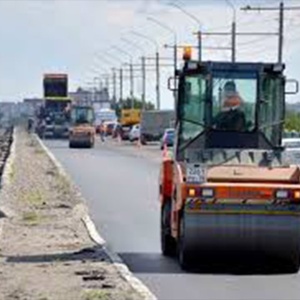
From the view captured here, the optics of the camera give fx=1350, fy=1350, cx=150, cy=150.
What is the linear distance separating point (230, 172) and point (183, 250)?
4.38ft

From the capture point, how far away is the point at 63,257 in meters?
20.2

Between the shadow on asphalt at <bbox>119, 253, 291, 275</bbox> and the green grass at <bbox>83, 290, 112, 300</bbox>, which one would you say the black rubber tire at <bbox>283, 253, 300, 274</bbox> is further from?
the green grass at <bbox>83, 290, 112, 300</bbox>

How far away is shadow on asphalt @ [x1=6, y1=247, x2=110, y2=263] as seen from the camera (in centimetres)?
1984

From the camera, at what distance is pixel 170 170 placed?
21047 millimetres

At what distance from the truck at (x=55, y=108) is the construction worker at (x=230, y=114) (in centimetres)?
8799

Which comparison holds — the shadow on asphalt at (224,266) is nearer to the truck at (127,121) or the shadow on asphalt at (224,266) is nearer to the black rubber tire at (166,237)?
the black rubber tire at (166,237)

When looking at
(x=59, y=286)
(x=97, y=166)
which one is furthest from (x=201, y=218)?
(x=97, y=166)

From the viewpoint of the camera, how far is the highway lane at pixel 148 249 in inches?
676

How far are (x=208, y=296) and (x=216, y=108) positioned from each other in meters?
4.93

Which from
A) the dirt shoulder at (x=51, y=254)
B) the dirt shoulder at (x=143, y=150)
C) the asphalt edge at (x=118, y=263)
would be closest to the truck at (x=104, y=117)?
the dirt shoulder at (x=143, y=150)

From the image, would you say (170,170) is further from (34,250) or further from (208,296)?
(208,296)

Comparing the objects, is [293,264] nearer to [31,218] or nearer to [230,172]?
[230,172]

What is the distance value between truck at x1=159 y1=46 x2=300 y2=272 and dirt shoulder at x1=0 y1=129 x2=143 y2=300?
1.38m

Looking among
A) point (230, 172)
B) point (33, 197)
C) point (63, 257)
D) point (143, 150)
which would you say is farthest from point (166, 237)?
point (143, 150)
